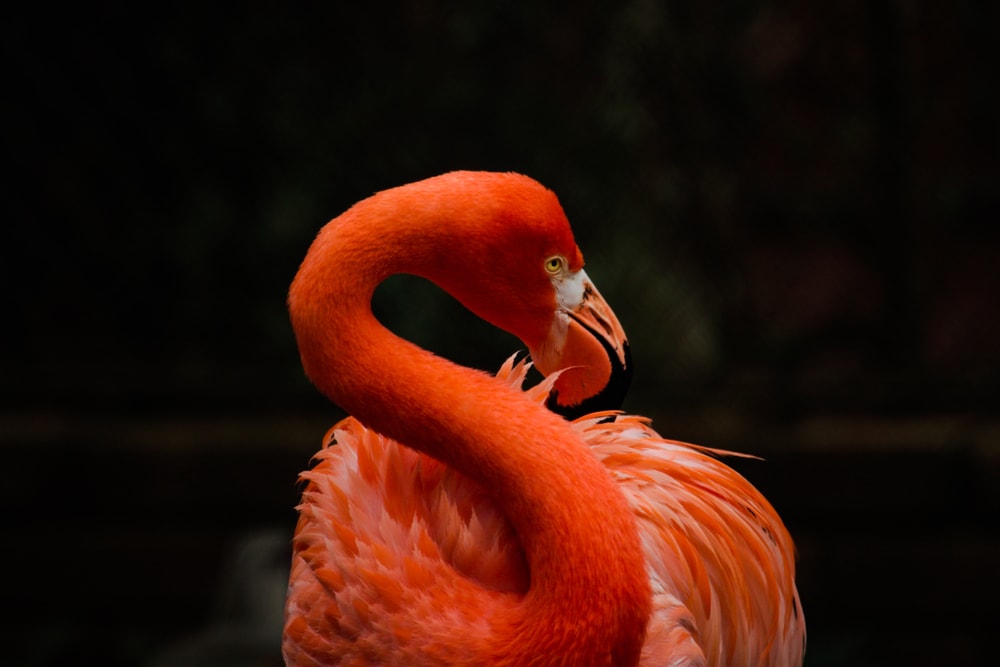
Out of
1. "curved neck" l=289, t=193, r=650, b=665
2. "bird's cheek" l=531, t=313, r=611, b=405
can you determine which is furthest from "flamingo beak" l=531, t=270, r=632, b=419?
"curved neck" l=289, t=193, r=650, b=665

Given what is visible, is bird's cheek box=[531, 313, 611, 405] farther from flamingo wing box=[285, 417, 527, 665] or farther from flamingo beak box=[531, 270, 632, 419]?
flamingo wing box=[285, 417, 527, 665]

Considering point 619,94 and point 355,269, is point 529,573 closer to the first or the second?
point 355,269

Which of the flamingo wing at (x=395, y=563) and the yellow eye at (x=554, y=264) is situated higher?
the yellow eye at (x=554, y=264)

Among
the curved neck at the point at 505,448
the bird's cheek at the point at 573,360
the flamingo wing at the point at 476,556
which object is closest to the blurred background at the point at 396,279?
the flamingo wing at the point at 476,556

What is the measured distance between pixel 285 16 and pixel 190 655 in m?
2.20

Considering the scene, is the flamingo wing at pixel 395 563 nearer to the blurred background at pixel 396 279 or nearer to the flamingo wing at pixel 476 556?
the flamingo wing at pixel 476 556

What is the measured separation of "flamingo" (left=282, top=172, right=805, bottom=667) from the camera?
163 centimetres

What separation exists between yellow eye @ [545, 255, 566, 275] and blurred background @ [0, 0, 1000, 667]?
184cm

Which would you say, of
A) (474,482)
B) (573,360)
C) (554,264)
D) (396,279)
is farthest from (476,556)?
(396,279)

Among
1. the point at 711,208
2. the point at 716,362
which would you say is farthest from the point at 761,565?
the point at 711,208

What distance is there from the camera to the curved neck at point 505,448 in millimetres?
1611

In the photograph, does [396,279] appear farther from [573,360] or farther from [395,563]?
[395,563]

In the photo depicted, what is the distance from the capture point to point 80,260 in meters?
3.73

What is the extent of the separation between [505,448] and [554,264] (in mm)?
363
